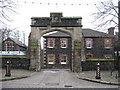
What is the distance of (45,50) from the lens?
33.4m

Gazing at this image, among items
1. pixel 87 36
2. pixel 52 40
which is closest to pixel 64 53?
pixel 52 40

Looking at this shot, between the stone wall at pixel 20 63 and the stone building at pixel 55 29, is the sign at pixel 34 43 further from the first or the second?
the stone wall at pixel 20 63

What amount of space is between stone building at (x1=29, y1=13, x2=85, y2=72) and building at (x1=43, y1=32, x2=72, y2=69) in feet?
41.5

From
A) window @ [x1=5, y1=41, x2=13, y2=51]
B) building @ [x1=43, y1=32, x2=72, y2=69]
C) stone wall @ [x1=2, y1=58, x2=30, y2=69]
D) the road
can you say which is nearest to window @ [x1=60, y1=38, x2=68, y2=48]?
building @ [x1=43, y1=32, x2=72, y2=69]

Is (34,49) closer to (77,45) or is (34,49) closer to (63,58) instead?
(77,45)

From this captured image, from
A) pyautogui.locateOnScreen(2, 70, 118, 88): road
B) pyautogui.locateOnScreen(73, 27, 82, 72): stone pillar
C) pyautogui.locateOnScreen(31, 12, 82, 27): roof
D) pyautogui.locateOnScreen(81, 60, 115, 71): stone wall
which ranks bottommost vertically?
pyautogui.locateOnScreen(2, 70, 118, 88): road

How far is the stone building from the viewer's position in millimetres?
20250

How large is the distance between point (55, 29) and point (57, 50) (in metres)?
13.3

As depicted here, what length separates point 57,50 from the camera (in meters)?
33.3

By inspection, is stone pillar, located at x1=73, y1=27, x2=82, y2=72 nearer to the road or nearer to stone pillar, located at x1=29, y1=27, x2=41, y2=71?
stone pillar, located at x1=29, y1=27, x2=41, y2=71

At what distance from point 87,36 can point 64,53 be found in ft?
18.0

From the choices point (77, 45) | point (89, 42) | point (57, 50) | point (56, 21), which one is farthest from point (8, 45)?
point (77, 45)

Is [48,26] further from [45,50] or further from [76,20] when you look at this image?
[45,50]

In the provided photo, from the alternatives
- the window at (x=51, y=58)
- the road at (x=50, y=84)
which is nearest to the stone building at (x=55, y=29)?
the road at (x=50, y=84)
